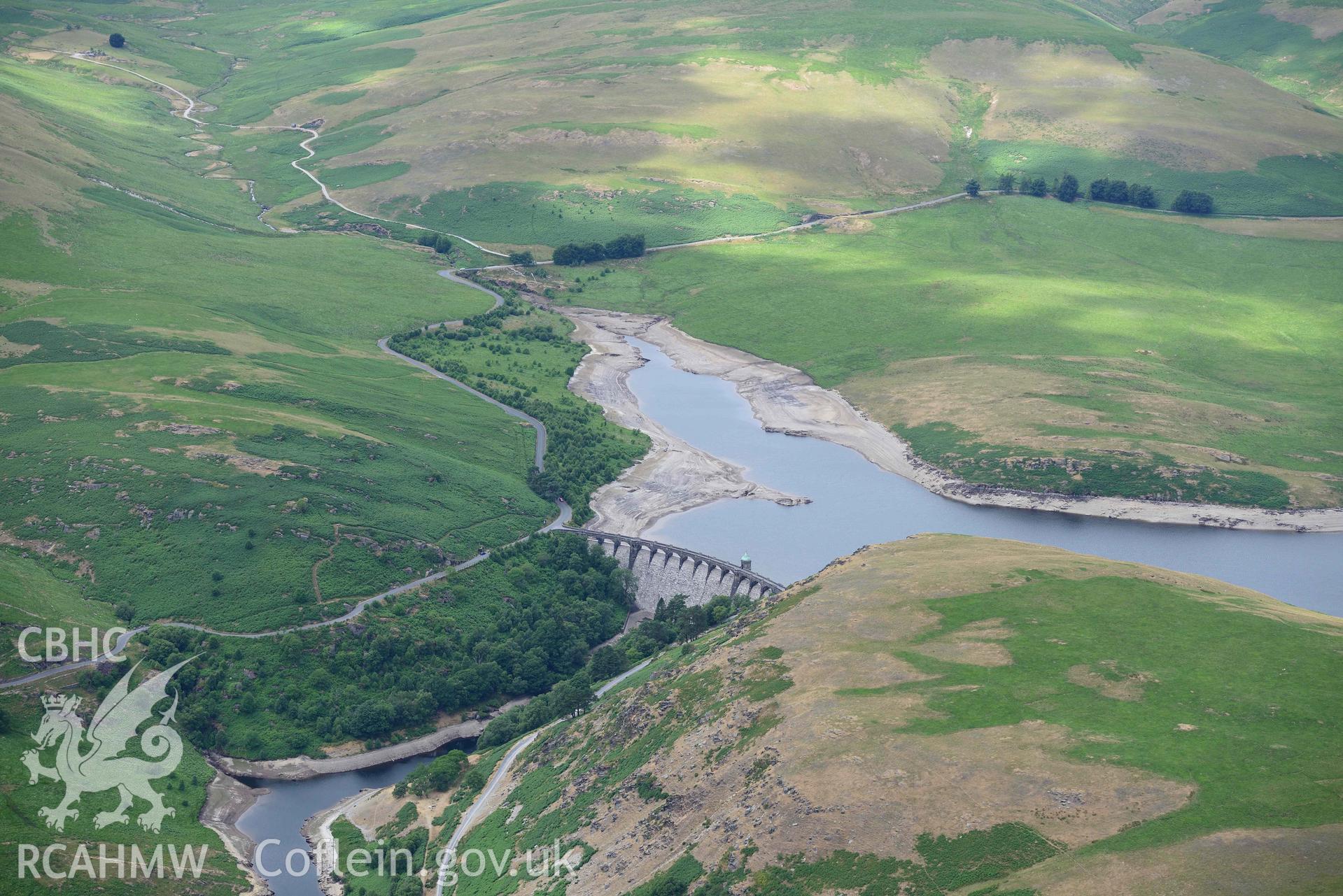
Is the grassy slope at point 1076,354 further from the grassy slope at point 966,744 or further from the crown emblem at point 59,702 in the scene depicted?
the crown emblem at point 59,702

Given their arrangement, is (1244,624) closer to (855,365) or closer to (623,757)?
(623,757)

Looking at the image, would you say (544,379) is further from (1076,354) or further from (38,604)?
(38,604)

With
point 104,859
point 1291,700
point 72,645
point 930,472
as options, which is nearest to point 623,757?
point 104,859

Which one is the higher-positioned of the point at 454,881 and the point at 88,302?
the point at 88,302

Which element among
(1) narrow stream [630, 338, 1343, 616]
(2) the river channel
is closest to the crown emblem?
(2) the river channel

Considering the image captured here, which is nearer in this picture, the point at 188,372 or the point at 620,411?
the point at 188,372

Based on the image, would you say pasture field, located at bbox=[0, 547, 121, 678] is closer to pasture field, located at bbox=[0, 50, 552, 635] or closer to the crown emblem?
pasture field, located at bbox=[0, 50, 552, 635]

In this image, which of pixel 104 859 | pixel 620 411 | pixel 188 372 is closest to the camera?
pixel 104 859

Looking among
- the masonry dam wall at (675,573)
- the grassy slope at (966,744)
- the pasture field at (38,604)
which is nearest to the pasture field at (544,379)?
the masonry dam wall at (675,573)

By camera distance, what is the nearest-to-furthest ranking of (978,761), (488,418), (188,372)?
1. (978,761)
2. (188,372)
3. (488,418)
